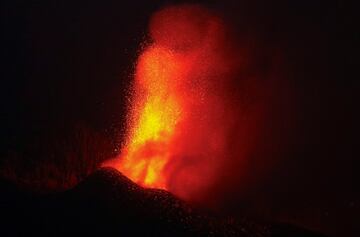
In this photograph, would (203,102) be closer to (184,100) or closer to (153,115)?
(184,100)

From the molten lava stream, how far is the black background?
107cm

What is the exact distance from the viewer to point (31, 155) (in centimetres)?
2120

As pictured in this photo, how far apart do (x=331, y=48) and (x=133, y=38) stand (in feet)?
34.3

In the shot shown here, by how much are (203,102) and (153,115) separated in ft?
8.78

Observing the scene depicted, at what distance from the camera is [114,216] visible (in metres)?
13.1

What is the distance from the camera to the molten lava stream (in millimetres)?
19516

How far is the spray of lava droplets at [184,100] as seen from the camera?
67.3 feet

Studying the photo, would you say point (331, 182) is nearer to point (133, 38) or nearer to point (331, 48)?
point (331, 48)

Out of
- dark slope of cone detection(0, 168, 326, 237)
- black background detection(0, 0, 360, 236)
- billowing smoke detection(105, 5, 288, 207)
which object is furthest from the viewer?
black background detection(0, 0, 360, 236)

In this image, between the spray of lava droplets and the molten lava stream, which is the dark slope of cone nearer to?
the molten lava stream

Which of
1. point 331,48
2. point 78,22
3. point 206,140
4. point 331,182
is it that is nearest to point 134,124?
point 206,140

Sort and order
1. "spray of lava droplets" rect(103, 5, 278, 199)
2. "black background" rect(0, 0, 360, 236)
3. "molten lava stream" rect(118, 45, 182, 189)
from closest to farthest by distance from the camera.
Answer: "molten lava stream" rect(118, 45, 182, 189) < "spray of lava droplets" rect(103, 5, 278, 199) < "black background" rect(0, 0, 360, 236)

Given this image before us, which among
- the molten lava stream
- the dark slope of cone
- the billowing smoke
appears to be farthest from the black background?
the dark slope of cone

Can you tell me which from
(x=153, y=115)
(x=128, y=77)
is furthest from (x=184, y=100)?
(x=128, y=77)
